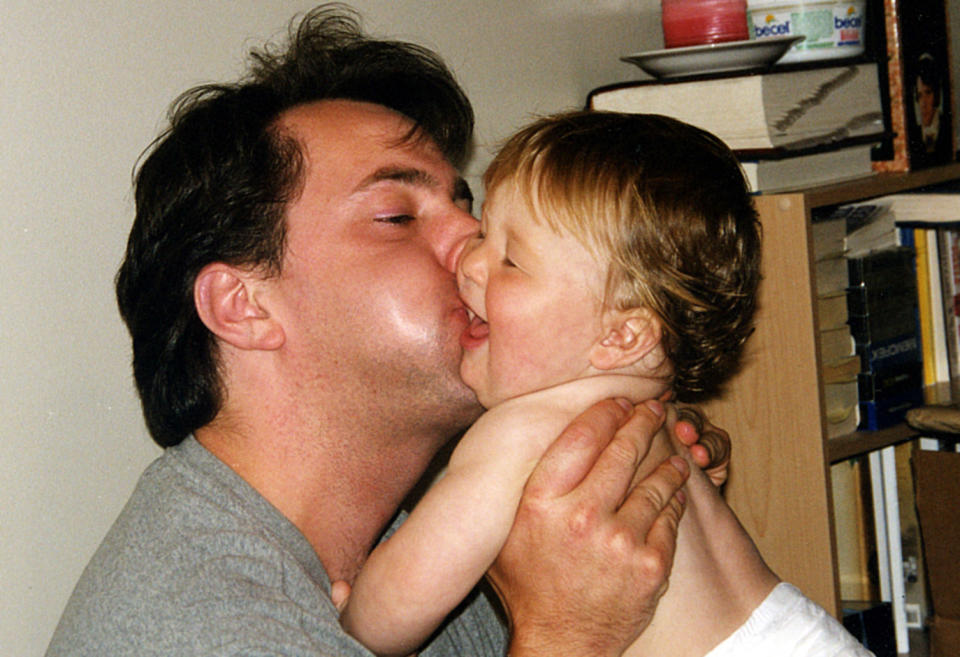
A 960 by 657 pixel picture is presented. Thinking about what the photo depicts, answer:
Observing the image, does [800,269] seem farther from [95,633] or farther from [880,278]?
[95,633]

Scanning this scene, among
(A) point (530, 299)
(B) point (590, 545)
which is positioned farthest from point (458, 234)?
(B) point (590, 545)

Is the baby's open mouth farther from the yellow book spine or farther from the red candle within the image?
the yellow book spine

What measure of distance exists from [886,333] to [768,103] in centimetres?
50

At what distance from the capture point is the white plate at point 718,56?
6.05 ft

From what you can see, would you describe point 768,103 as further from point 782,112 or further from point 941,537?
point 941,537

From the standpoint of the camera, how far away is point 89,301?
147 cm

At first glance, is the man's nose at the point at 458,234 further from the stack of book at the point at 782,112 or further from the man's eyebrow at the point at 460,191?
the stack of book at the point at 782,112

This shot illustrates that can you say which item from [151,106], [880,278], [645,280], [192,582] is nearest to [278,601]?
[192,582]

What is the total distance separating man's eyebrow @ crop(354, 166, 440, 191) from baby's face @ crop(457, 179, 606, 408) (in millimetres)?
185

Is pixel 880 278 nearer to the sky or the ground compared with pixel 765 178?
nearer to the ground

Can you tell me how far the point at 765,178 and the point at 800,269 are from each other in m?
0.17

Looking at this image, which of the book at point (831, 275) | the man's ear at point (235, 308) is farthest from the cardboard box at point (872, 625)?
the man's ear at point (235, 308)

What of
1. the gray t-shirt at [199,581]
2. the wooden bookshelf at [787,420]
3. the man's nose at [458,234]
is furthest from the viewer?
the wooden bookshelf at [787,420]

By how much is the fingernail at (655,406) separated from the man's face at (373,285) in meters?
0.23
